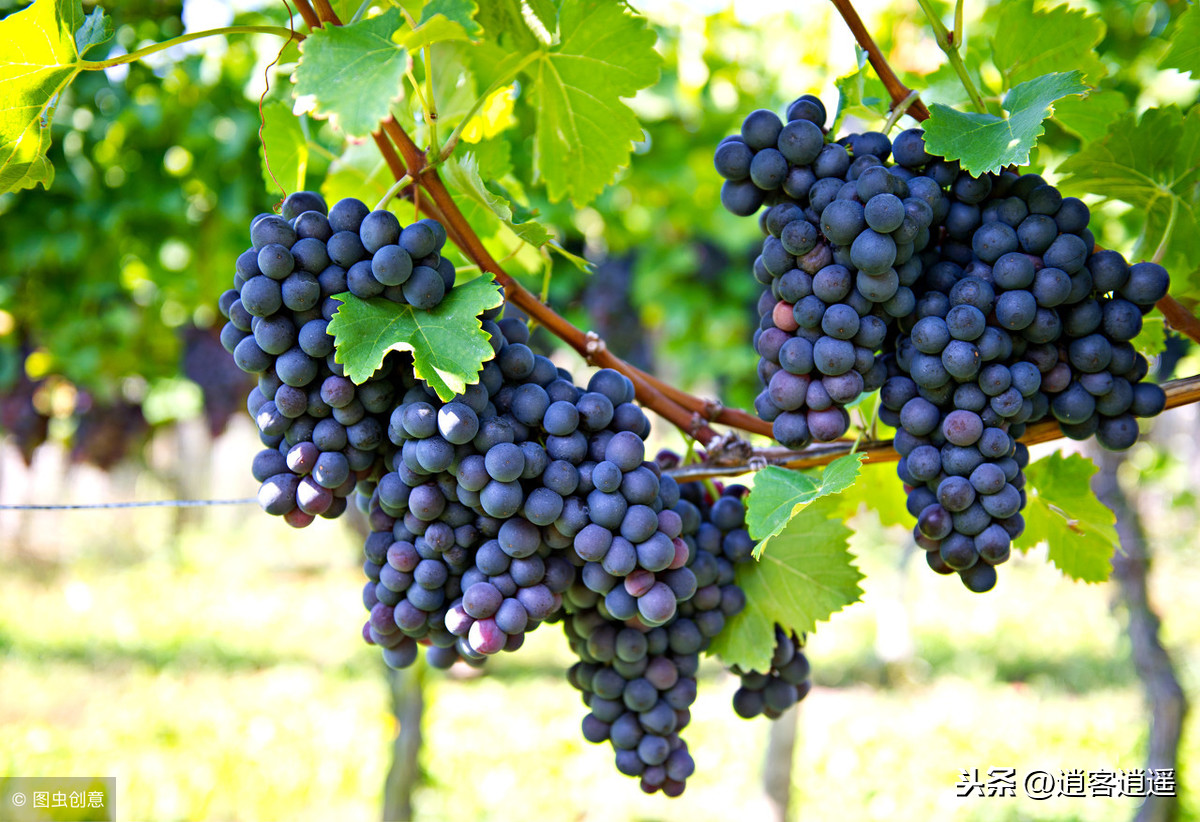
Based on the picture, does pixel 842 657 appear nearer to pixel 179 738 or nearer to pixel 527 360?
pixel 179 738

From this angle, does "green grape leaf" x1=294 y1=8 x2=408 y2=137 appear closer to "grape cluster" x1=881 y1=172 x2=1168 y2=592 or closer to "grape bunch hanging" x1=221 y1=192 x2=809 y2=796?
Result: "grape bunch hanging" x1=221 y1=192 x2=809 y2=796

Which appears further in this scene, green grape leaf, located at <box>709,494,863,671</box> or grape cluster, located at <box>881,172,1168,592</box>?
green grape leaf, located at <box>709,494,863,671</box>

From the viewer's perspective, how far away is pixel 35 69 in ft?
2.62

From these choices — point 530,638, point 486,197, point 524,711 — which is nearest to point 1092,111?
point 486,197

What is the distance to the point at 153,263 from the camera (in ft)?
9.34

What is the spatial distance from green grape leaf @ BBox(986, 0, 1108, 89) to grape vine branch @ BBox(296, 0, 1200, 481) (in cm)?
19

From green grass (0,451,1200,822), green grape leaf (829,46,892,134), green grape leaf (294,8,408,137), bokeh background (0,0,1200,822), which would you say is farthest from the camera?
green grass (0,451,1200,822)

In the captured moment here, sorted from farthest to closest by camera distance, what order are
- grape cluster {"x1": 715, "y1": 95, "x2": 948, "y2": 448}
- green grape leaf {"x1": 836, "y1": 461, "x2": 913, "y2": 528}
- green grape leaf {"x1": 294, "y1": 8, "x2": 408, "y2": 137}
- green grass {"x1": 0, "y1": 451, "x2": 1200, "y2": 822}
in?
green grass {"x1": 0, "y1": 451, "x2": 1200, "y2": 822} → green grape leaf {"x1": 836, "y1": 461, "x2": 913, "y2": 528} → grape cluster {"x1": 715, "y1": 95, "x2": 948, "y2": 448} → green grape leaf {"x1": 294, "y1": 8, "x2": 408, "y2": 137}

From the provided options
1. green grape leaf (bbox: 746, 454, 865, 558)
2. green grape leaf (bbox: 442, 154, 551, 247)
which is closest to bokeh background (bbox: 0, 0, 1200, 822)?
green grape leaf (bbox: 746, 454, 865, 558)

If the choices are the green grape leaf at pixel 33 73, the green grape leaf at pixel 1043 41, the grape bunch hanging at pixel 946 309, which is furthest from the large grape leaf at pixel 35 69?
the green grape leaf at pixel 1043 41

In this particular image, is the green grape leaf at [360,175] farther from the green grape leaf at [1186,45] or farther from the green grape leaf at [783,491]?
the green grape leaf at [1186,45]

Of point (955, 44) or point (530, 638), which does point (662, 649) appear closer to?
point (955, 44)

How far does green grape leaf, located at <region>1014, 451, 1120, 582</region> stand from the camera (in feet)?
3.14

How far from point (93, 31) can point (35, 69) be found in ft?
0.23
